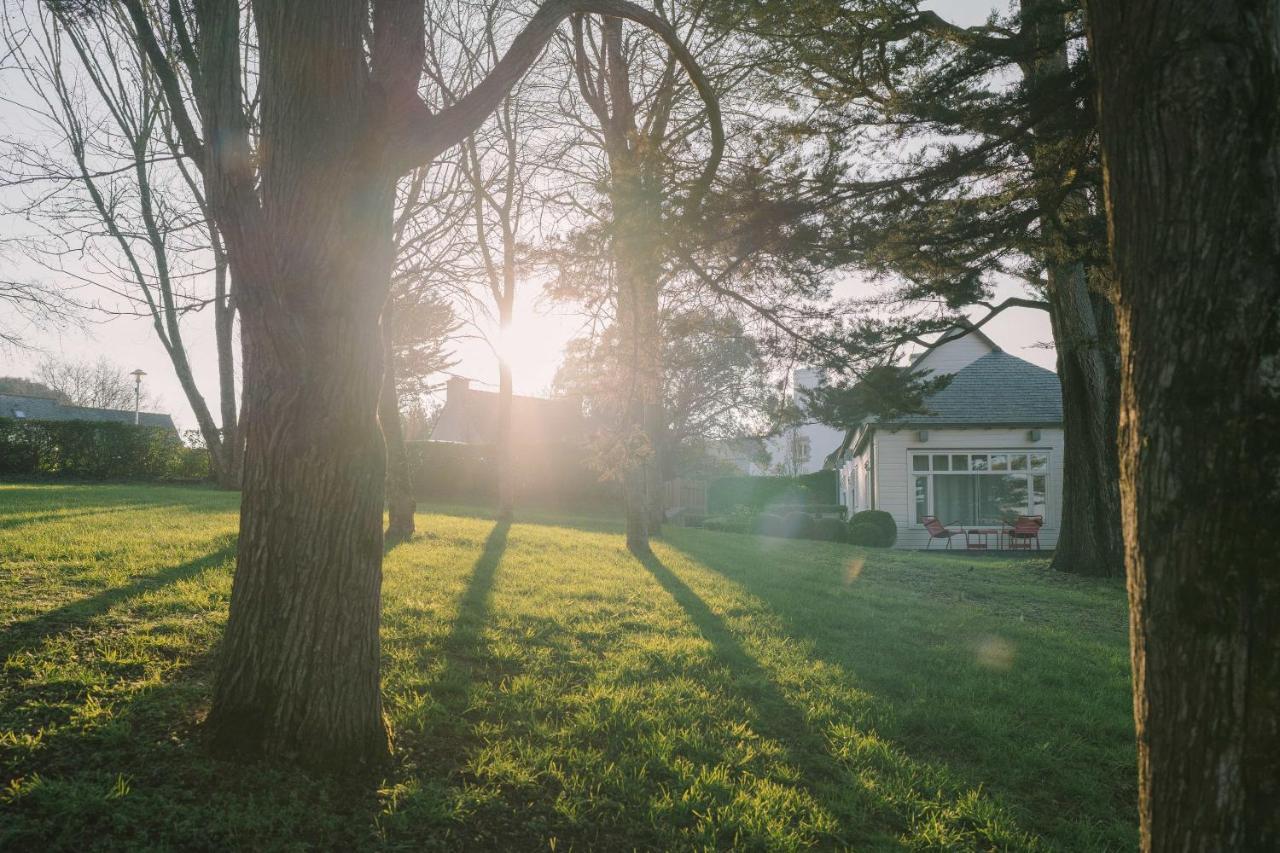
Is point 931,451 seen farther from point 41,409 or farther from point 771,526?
point 41,409

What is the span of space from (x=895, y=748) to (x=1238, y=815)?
2655 mm

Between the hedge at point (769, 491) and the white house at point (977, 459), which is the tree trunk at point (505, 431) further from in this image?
the hedge at point (769, 491)

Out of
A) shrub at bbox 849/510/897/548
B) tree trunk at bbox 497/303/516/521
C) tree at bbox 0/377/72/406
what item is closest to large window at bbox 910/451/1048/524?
shrub at bbox 849/510/897/548

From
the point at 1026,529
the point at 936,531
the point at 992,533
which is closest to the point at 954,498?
the point at 992,533

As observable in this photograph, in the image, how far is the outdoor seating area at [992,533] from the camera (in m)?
20.1

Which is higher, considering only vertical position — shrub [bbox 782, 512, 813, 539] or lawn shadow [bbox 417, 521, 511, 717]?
lawn shadow [bbox 417, 521, 511, 717]

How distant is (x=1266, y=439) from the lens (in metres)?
1.84

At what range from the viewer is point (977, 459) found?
22375 millimetres

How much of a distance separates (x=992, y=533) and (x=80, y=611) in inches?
893

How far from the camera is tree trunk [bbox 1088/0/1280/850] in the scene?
72.7 inches

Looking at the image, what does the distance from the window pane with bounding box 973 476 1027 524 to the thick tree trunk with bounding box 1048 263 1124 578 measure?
10148 mm

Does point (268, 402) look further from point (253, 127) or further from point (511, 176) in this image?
point (511, 176)

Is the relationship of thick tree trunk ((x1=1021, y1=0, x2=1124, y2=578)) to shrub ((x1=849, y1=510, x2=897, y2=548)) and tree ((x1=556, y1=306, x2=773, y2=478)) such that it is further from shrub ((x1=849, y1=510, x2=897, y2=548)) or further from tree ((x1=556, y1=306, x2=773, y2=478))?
shrub ((x1=849, y1=510, x2=897, y2=548))

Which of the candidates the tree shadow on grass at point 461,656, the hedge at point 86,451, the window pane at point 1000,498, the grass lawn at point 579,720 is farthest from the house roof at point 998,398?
the hedge at point 86,451
